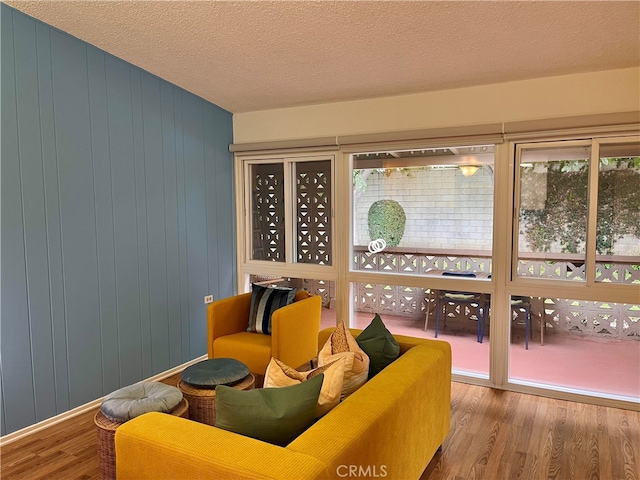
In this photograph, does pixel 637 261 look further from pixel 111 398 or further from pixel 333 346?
pixel 111 398

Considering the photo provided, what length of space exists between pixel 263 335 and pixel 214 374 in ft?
3.08

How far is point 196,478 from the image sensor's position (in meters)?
1.42

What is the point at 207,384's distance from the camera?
2.66m

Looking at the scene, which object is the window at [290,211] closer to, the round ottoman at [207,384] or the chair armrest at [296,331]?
the chair armrest at [296,331]

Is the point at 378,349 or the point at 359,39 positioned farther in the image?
the point at 359,39

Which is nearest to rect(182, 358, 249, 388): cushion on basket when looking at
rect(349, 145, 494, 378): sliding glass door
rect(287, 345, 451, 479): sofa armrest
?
rect(287, 345, 451, 479): sofa armrest

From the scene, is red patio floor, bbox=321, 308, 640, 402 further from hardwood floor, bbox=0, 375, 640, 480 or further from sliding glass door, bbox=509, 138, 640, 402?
hardwood floor, bbox=0, 375, 640, 480

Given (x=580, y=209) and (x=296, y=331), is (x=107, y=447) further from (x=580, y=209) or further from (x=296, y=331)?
(x=580, y=209)

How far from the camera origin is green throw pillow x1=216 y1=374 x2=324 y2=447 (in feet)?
5.01

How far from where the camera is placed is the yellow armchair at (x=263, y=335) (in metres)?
3.38

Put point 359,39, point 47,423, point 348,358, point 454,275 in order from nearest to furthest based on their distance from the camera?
point 348,358 → point 359,39 → point 47,423 → point 454,275

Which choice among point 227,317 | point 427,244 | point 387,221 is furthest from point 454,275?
point 227,317

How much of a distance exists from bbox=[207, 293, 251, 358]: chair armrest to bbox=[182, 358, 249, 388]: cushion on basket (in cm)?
69

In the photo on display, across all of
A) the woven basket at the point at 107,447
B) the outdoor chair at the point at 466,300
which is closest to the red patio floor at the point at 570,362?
the outdoor chair at the point at 466,300
